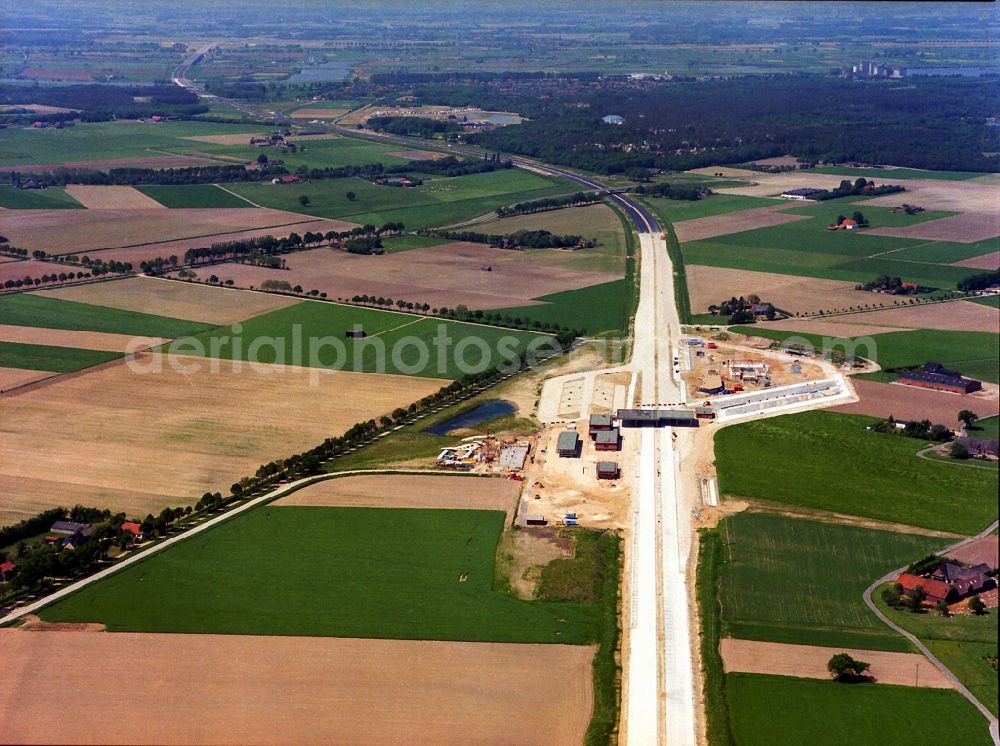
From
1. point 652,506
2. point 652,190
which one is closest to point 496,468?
point 652,506

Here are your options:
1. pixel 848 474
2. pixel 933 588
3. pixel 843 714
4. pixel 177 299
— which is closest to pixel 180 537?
pixel 843 714

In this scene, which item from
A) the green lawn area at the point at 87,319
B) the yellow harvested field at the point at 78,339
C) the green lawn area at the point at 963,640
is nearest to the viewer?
the green lawn area at the point at 963,640

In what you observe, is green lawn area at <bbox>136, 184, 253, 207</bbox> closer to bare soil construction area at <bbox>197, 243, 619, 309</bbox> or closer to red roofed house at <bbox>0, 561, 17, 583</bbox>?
bare soil construction area at <bbox>197, 243, 619, 309</bbox>

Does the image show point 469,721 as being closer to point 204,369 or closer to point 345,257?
point 204,369

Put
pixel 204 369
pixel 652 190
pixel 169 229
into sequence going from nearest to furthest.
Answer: pixel 204 369 → pixel 169 229 → pixel 652 190

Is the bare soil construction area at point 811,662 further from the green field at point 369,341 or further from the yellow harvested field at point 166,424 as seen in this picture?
the green field at point 369,341

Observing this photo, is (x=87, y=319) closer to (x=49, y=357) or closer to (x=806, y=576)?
(x=49, y=357)

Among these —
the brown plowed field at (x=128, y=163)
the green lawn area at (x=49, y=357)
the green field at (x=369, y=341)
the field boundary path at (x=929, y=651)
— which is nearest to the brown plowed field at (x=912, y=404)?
Answer: the field boundary path at (x=929, y=651)
